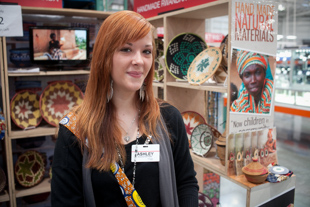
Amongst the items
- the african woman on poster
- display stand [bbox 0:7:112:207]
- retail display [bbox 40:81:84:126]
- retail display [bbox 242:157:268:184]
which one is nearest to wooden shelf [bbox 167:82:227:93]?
the african woman on poster

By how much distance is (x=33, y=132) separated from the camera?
276 centimetres

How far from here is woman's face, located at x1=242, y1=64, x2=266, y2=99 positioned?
173 cm

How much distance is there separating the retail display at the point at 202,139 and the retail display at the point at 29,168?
5.56 feet

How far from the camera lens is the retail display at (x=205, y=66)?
200 centimetres

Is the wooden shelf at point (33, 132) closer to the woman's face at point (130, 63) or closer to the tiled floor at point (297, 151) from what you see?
the tiled floor at point (297, 151)

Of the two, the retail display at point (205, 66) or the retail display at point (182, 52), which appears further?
the retail display at point (182, 52)

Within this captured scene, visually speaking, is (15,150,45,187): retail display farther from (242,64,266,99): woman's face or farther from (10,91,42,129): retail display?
(242,64,266,99): woman's face

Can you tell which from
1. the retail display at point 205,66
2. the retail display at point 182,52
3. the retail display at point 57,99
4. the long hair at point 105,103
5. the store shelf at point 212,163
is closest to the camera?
the long hair at point 105,103

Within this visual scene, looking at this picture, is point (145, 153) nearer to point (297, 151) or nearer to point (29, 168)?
point (29, 168)

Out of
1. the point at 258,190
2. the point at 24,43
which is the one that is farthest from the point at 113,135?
the point at 24,43

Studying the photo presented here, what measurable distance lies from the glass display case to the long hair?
716 cm

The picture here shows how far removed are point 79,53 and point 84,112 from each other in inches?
74.7

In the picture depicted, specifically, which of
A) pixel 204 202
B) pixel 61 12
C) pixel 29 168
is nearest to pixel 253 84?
pixel 204 202

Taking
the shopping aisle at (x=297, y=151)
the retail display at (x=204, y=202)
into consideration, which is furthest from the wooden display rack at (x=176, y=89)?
the shopping aisle at (x=297, y=151)
